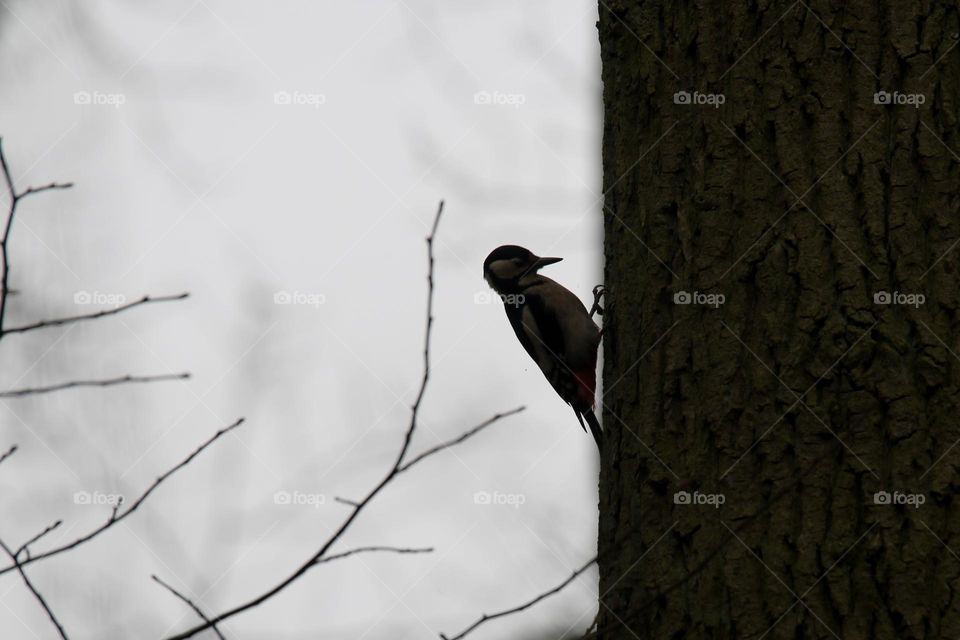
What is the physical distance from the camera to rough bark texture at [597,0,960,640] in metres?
2.16

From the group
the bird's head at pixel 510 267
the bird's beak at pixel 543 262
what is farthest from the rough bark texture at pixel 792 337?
the bird's head at pixel 510 267

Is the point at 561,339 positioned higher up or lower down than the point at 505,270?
lower down

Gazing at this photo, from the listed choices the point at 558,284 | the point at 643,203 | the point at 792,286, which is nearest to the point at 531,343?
the point at 558,284

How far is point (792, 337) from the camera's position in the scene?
2303 mm

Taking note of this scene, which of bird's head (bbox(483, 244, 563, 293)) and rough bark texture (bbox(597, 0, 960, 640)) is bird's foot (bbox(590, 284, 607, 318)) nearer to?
bird's head (bbox(483, 244, 563, 293))

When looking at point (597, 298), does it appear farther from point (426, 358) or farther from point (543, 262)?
point (426, 358)

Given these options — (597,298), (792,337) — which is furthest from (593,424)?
(792,337)

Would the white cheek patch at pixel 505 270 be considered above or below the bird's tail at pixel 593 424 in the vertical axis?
above

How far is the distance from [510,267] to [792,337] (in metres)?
3.25

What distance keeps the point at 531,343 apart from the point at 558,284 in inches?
13.1

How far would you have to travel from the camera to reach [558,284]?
17.6 feet

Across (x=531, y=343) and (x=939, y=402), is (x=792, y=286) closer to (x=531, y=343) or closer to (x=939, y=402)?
(x=939, y=402)

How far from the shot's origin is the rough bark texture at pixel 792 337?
7.10ft

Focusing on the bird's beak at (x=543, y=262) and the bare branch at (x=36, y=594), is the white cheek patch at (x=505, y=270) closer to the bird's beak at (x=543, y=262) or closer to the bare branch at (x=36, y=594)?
the bird's beak at (x=543, y=262)
